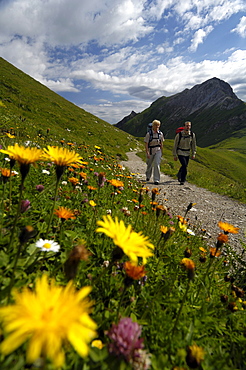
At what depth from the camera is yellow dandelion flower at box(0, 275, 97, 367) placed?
598mm

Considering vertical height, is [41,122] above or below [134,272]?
above

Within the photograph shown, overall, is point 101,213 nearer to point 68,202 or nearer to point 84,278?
point 68,202

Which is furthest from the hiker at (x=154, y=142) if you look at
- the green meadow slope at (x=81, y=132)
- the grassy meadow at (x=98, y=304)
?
the grassy meadow at (x=98, y=304)

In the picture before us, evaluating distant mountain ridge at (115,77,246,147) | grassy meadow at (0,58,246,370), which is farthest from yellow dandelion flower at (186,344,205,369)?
distant mountain ridge at (115,77,246,147)

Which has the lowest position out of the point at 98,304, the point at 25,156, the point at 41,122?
the point at 98,304

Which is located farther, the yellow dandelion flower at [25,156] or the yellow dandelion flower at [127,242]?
the yellow dandelion flower at [25,156]

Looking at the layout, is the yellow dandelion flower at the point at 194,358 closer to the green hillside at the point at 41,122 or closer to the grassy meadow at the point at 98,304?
the grassy meadow at the point at 98,304

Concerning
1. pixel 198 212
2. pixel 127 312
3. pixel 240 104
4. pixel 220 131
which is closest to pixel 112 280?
pixel 127 312

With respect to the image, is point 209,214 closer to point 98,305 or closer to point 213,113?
point 98,305

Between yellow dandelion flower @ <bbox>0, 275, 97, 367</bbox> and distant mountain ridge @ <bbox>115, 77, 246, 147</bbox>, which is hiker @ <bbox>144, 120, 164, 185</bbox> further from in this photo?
distant mountain ridge @ <bbox>115, 77, 246, 147</bbox>

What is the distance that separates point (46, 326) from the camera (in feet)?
2.10

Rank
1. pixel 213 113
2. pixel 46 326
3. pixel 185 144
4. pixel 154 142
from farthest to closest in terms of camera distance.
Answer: pixel 213 113
pixel 185 144
pixel 154 142
pixel 46 326

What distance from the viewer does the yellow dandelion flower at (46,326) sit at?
598 millimetres

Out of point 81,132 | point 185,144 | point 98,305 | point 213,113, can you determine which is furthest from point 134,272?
point 213,113
